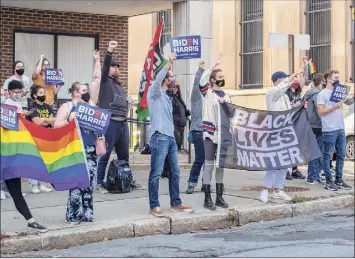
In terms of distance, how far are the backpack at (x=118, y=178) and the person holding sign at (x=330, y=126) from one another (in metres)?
3.31

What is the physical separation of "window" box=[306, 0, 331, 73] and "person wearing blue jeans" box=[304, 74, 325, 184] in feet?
37.3

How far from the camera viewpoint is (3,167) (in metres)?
8.39

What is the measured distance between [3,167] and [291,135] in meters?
4.70

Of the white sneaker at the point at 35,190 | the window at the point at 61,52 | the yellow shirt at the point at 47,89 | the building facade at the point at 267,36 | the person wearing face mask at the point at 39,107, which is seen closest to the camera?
the person wearing face mask at the point at 39,107

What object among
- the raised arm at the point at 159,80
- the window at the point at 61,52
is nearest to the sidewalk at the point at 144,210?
the raised arm at the point at 159,80

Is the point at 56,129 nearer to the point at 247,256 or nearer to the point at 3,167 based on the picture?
the point at 3,167

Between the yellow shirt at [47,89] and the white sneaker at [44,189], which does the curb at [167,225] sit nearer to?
the white sneaker at [44,189]

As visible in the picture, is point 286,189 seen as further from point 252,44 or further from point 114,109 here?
point 252,44

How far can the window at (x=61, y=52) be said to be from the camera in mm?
16484

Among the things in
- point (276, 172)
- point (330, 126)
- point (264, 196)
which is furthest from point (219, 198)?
point (330, 126)

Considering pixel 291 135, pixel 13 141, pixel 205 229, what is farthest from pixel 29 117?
pixel 291 135

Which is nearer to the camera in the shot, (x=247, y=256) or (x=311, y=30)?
(x=247, y=256)

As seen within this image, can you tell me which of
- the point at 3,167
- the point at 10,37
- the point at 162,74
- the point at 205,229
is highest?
the point at 10,37

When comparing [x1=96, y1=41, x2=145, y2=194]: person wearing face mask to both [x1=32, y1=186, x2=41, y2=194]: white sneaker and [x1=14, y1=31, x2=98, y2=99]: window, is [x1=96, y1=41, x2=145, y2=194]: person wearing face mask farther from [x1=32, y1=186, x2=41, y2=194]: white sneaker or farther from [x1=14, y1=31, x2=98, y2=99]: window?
[x1=14, y1=31, x2=98, y2=99]: window
